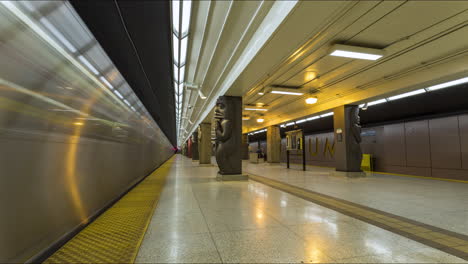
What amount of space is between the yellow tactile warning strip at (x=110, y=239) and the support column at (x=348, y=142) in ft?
30.9

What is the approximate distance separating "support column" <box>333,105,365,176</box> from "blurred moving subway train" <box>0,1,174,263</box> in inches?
403

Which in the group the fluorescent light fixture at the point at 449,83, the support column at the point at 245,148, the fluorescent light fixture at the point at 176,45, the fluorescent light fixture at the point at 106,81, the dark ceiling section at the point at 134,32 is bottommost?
the support column at the point at 245,148

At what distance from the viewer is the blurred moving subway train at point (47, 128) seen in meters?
2.11

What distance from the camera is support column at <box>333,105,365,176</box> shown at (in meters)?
10.9

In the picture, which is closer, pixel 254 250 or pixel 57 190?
pixel 254 250

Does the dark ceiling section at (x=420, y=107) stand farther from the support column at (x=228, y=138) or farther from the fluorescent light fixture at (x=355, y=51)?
the support column at (x=228, y=138)

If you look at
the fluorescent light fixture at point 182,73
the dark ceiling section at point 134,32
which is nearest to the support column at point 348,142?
the fluorescent light fixture at point 182,73

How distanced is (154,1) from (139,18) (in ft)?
2.81

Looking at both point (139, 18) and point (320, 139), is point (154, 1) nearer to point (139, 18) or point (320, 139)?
point (139, 18)

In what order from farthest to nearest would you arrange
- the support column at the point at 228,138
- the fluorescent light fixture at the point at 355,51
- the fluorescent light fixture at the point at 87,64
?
1. the support column at the point at 228,138
2. the fluorescent light fixture at the point at 355,51
3. the fluorescent light fixture at the point at 87,64

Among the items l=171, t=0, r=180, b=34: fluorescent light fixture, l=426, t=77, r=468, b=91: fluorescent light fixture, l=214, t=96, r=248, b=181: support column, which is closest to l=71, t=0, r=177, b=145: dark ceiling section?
l=171, t=0, r=180, b=34: fluorescent light fixture

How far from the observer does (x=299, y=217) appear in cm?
411

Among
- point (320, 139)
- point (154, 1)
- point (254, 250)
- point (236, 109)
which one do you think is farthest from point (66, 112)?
point (320, 139)

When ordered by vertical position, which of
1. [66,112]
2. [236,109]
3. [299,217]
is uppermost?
[236,109]
